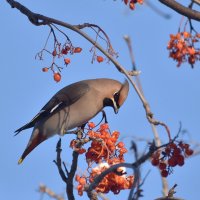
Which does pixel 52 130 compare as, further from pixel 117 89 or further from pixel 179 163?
pixel 179 163

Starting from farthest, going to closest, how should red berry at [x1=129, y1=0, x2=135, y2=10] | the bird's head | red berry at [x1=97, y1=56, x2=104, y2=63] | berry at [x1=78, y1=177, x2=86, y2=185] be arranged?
the bird's head → red berry at [x1=97, y1=56, x2=104, y2=63] → red berry at [x1=129, y1=0, x2=135, y2=10] → berry at [x1=78, y1=177, x2=86, y2=185]

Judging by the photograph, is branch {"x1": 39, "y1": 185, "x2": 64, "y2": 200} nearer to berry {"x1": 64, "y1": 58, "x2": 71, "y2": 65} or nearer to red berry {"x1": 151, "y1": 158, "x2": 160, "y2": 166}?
berry {"x1": 64, "y1": 58, "x2": 71, "y2": 65}

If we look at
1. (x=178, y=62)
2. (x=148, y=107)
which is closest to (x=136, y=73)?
(x=148, y=107)

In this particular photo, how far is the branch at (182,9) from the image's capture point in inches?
127

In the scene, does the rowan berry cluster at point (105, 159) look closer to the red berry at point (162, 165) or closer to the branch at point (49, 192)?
the red berry at point (162, 165)

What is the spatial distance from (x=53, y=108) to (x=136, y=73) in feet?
7.39

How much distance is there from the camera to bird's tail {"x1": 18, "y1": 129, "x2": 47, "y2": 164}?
→ 4.94m

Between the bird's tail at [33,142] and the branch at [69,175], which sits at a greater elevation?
the bird's tail at [33,142]

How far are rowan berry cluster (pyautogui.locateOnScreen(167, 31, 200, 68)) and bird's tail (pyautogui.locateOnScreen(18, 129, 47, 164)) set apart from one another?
4.45ft

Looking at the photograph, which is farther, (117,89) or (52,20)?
(117,89)

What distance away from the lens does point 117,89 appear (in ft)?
16.7

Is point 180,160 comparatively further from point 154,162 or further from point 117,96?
point 117,96

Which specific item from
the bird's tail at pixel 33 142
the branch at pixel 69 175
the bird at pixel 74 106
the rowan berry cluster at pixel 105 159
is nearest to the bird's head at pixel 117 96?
the bird at pixel 74 106

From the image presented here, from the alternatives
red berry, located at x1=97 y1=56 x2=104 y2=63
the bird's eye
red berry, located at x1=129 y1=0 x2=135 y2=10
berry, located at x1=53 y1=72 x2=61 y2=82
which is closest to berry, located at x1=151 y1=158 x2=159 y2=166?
red berry, located at x1=129 y1=0 x2=135 y2=10
